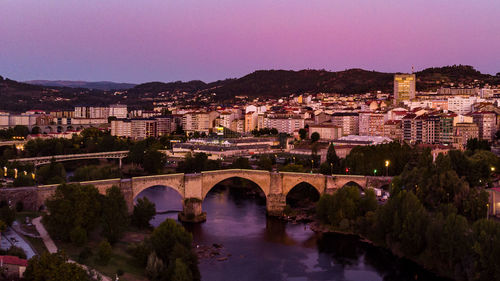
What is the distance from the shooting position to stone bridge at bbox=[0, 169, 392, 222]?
51.0ft

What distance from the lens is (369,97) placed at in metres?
58.6

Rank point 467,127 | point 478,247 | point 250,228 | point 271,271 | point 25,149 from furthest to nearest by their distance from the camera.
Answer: point 25,149 < point 467,127 < point 250,228 < point 271,271 < point 478,247

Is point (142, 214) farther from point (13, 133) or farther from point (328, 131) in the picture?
point (13, 133)

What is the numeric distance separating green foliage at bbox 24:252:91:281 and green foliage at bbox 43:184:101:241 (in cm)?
295

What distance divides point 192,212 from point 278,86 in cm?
6355

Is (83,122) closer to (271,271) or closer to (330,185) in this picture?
(330,185)

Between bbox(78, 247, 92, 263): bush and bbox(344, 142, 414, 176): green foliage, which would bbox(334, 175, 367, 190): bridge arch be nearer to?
bbox(344, 142, 414, 176): green foliage

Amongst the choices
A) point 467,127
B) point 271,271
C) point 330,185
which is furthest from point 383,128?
point 271,271

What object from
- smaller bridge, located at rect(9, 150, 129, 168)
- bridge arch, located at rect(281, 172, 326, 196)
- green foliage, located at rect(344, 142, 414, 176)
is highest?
green foliage, located at rect(344, 142, 414, 176)

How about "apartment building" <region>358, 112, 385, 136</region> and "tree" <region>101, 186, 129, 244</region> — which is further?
"apartment building" <region>358, 112, 385, 136</region>

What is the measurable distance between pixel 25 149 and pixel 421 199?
76.6ft

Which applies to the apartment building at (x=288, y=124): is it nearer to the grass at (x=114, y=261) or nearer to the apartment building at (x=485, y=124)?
the apartment building at (x=485, y=124)

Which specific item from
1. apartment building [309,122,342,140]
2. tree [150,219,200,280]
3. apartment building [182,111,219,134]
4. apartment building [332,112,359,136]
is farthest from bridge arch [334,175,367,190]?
apartment building [182,111,219,134]

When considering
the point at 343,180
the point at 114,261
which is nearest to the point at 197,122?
the point at 343,180
